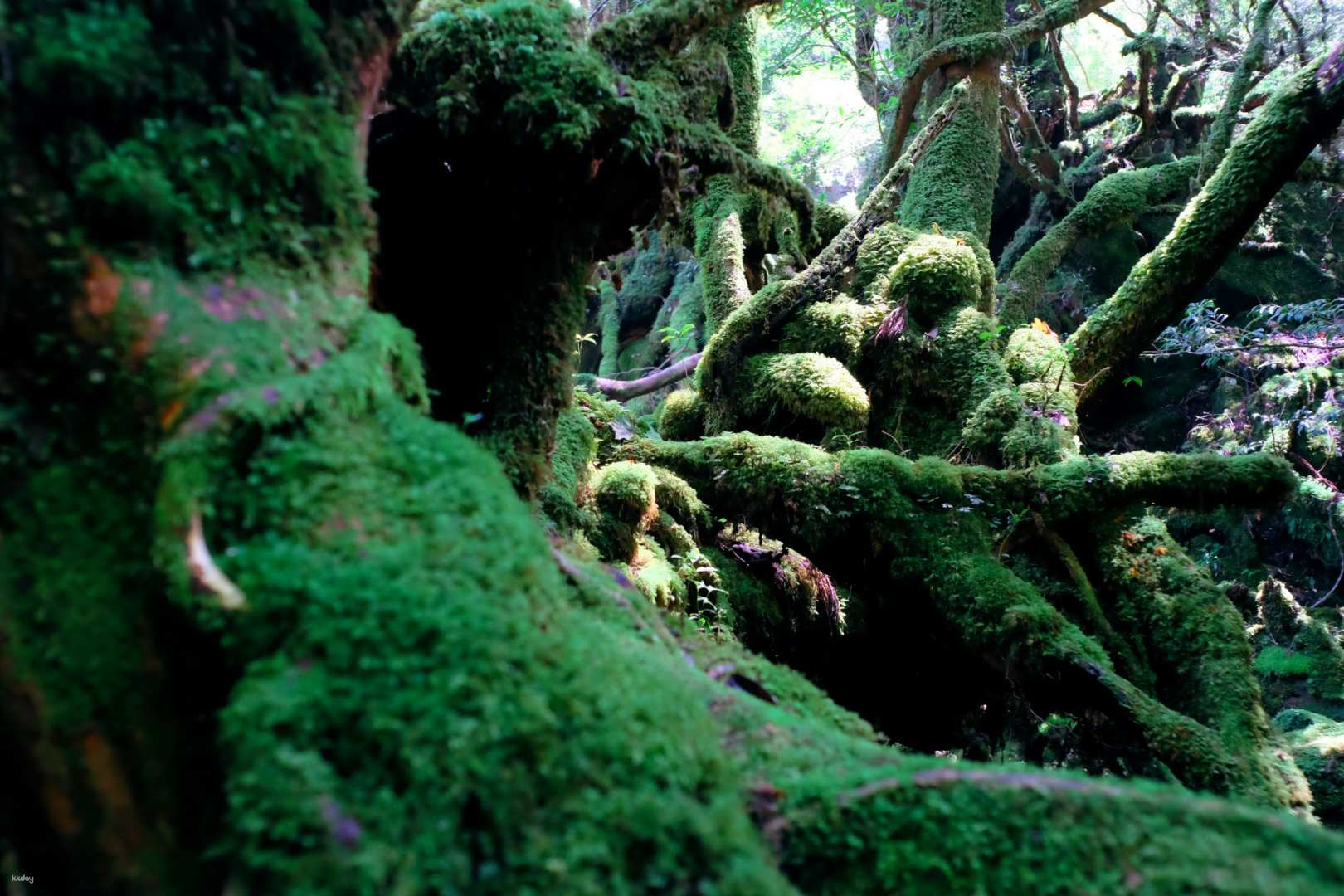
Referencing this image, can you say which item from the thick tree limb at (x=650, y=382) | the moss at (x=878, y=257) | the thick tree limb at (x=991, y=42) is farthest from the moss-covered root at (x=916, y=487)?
the thick tree limb at (x=991, y=42)

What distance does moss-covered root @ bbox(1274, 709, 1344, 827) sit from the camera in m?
6.97

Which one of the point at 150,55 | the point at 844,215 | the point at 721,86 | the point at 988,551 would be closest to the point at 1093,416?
the point at 844,215

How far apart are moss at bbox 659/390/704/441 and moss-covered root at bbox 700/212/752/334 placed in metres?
1.35

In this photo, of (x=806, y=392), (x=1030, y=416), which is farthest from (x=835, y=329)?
(x=1030, y=416)

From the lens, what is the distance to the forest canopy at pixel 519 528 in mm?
1779

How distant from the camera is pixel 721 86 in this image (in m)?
4.45

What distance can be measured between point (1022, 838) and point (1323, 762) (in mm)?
7585

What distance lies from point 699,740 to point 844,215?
1019cm

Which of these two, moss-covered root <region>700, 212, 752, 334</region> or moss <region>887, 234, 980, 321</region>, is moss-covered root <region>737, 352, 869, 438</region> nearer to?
moss <region>887, 234, 980, 321</region>

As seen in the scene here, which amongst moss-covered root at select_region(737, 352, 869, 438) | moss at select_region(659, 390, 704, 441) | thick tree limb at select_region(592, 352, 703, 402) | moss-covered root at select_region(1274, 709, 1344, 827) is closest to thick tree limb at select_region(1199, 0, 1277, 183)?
moss-covered root at select_region(737, 352, 869, 438)

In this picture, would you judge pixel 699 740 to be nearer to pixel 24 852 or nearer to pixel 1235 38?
pixel 24 852

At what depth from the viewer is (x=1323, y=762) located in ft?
24.0

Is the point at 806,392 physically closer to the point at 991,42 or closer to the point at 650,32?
the point at 650,32

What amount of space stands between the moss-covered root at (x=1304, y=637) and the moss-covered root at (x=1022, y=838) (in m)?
10.2
